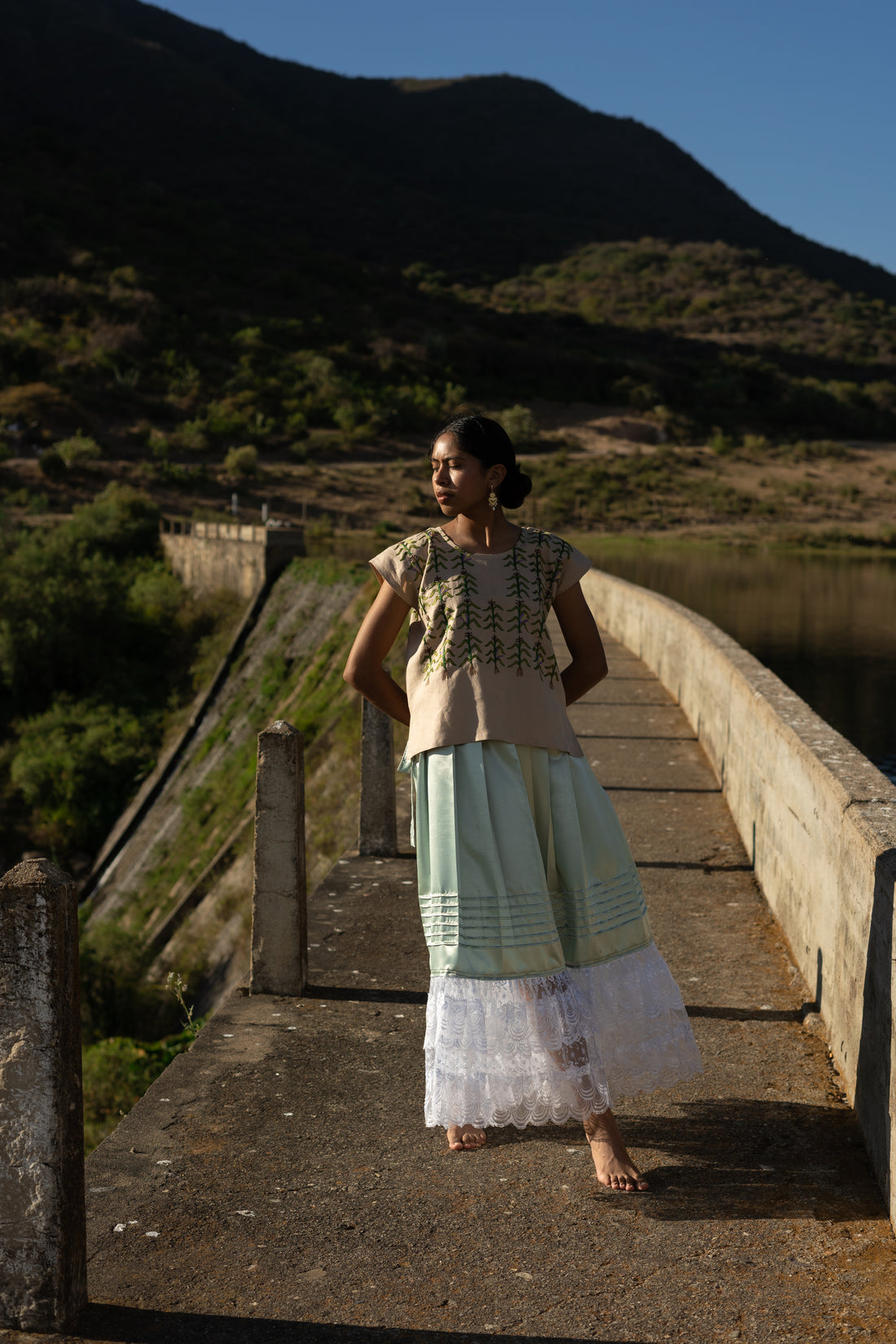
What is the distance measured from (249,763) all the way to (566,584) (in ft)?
68.2

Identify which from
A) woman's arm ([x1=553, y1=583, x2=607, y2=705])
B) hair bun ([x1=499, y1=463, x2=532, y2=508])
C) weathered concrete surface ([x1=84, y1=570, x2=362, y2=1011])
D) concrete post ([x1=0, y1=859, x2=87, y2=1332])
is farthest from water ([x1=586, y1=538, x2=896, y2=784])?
concrete post ([x1=0, y1=859, x2=87, y2=1332])

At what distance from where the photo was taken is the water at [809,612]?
993 inches

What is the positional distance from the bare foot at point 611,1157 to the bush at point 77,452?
1923 inches

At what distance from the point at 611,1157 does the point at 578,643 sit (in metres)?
1.35

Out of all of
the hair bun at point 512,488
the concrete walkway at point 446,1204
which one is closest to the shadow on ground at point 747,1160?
the concrete walkway at point 446,1204

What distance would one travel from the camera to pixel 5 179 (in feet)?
283

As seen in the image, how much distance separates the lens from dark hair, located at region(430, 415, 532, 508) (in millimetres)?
3227

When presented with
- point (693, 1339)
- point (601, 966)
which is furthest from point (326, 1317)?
point (601, 966)

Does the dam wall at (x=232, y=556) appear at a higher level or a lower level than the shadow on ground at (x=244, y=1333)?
lower

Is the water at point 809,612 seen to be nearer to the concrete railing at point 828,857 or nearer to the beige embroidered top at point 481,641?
the concrete railing at point 828,857

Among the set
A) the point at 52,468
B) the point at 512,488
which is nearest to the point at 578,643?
the point at 512,488

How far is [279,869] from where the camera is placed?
4.54 m

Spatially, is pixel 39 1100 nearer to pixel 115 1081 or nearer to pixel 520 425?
pixel 115 1081

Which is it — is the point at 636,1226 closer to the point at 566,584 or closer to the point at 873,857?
the point at 873,857
